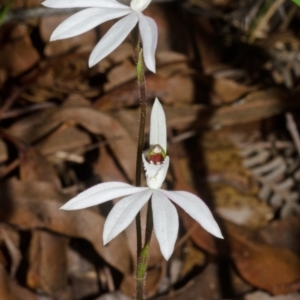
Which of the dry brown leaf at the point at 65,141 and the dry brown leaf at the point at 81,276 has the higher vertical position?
the dry brown leaf at the point at 65,141

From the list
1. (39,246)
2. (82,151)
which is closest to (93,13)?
(39,246)

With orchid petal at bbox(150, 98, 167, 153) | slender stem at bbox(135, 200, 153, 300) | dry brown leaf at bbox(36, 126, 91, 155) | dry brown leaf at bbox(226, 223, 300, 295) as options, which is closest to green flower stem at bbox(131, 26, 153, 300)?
slender stem at bbox(135, 200, 153, 300)

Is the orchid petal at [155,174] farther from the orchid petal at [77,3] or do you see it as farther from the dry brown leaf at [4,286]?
the dry brown leaf at [4,286]

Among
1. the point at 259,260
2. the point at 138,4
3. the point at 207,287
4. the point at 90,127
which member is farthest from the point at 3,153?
the point at 138,4

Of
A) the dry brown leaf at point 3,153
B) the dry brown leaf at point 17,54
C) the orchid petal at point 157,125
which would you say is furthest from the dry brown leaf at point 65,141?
the orchid petal at point 157,125


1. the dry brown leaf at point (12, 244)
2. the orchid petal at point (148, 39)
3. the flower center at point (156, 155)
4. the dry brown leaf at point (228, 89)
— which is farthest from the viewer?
the dry brown leaf at point (228, 89)

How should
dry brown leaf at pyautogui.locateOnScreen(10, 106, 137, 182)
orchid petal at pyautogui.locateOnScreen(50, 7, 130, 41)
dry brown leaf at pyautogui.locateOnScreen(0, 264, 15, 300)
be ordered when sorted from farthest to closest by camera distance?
dry brown leaf at pyautogui.locateOnScreen(10, 106, 137, 182), dry brown leaf at pyautogui.locateOnScreen(0, 264, 15, 300), orchid petal at pyautogui.locateOnScreen(50, 7, 130, 41)

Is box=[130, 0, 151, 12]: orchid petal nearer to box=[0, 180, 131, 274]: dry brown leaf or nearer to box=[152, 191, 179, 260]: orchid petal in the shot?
box=[152, 191, 179, 260]: orchid petal
